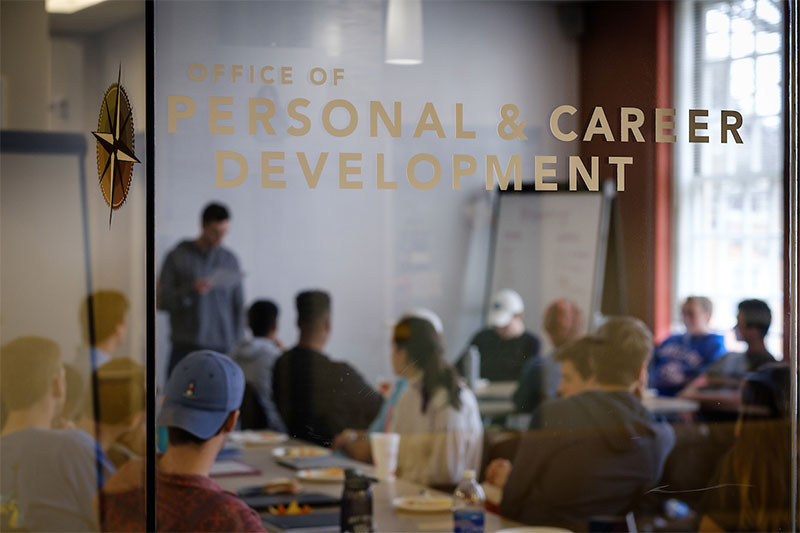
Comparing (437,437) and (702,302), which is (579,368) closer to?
(437,437)

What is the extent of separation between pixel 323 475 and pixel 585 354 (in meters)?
0.81

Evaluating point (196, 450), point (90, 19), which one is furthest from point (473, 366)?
point (196, 450)

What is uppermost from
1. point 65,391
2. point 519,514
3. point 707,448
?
point 65,391

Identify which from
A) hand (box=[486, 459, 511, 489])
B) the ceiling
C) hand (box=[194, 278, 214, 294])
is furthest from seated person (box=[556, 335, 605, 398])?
hand (box=[194, 278, 214, 294])

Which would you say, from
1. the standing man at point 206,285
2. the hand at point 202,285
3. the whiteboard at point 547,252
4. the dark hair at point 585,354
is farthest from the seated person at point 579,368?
the whiteboard at point 547,252

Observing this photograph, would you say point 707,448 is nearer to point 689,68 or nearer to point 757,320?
point 757,320

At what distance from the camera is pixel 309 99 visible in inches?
63.0

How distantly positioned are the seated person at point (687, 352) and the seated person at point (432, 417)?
6.15 feet

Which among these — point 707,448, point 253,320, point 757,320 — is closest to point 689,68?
point 757,320

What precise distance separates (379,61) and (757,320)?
1526mm

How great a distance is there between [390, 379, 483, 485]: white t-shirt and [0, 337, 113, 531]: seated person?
1.19 m

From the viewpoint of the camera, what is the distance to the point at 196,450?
1.79 meters

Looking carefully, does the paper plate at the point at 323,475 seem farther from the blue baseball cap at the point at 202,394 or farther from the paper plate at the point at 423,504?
the blue baseball cap at the point at 202,394

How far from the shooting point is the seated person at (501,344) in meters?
5.12
